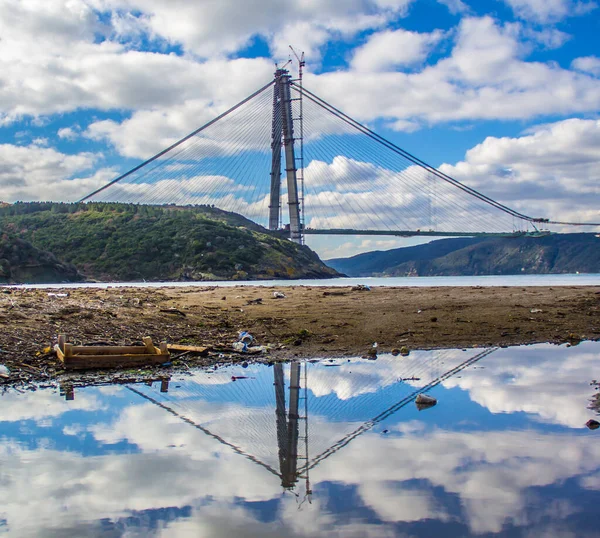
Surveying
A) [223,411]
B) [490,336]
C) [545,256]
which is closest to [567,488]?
[223,411]

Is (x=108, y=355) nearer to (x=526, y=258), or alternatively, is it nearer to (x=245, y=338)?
(x=245, y=338)

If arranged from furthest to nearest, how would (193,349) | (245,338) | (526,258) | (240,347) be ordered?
(526,258) < (245,338) < (240,347) < (193,349)

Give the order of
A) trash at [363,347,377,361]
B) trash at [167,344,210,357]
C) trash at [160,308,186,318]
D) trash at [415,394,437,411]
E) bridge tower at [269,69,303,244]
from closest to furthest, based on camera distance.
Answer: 1. trash at [415,394,437,411]
2. trash at [167,344,210,357]
3. trash at [363,347,377,361]
4. trash at [160,308,186,318]
5. bridge tower at [269,69,303,244]

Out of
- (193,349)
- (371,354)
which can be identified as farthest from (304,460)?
(371,354)

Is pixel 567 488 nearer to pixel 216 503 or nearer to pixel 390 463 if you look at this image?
pixel 390 463

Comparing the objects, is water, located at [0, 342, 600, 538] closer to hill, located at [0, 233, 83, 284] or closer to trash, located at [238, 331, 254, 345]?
trash, located at [238, 331, 254, 345]

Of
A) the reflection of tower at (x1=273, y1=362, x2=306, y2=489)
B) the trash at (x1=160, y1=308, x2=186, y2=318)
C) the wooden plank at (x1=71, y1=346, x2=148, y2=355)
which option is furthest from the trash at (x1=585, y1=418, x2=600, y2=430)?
the trash at (x1=160, y1=308, x2=186, y2=318)

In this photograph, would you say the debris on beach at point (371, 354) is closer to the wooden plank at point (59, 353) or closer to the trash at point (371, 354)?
the trash at point (371, 354)
